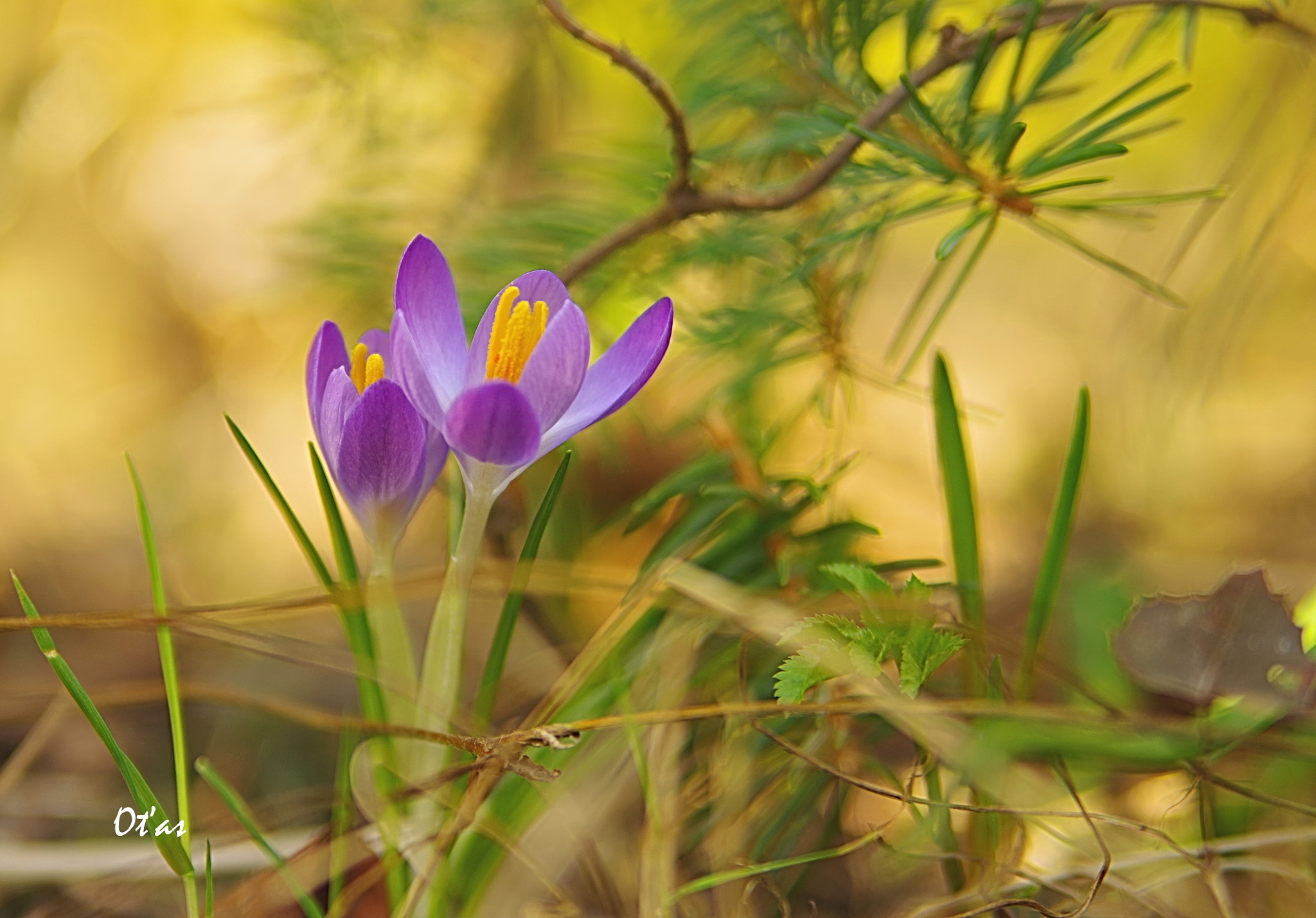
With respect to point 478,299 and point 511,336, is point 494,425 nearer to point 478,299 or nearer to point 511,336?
point 511,336

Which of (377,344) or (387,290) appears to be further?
(387,290)

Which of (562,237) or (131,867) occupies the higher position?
(562,237)

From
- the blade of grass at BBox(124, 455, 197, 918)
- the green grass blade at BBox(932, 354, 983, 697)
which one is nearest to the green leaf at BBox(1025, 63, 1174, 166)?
the green grass blade at BBox(932, 354, 983, 697)

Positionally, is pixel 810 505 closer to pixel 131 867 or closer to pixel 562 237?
pixel 562 237

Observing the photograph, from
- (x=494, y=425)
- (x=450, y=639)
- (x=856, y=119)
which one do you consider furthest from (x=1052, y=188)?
(x=450, y=639)

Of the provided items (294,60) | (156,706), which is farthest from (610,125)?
(156,706)

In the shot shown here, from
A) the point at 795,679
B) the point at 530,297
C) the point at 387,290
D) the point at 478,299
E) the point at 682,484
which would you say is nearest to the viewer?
the point at 795,679
